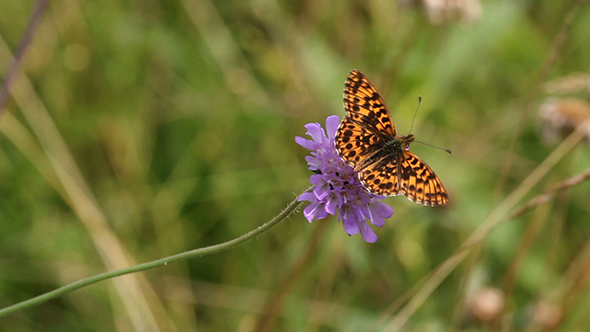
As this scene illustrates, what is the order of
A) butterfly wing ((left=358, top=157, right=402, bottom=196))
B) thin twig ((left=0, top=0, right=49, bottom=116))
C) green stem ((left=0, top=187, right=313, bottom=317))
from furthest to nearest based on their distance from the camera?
thin twig ((left=0, top=0, right=49, bottom=116)) → butterfly wing ((left=358, top=157, right=402, bottom=196)) → green stem ((left=0, top=187, right=313, bottom=317))

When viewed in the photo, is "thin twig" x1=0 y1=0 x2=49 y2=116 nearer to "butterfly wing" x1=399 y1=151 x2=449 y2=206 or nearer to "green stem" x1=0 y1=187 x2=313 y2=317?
"green stem" x1=0 y1=187 x2=313 y2=317

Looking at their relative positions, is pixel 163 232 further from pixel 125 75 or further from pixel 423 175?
pixel 423 175

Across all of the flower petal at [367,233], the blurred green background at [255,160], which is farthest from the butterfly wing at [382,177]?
the blurred green background at [255,160]

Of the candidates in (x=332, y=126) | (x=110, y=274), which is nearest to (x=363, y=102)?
(x=332, y=126)

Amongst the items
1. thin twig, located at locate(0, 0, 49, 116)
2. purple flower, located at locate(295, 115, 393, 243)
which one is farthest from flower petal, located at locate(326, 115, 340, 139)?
thin twig, located at locate(0, 0, 49, 116)

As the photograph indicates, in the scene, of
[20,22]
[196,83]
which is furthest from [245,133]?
[20,22]

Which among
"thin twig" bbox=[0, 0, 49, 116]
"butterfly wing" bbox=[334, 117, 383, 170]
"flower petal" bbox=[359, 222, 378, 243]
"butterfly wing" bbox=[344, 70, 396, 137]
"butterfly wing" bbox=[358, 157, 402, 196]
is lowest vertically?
"flower petal" bbox=[359, 222, 378, 243]

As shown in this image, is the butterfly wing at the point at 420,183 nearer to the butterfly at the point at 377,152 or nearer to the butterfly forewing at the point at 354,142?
the butterfly at the point at 377,152

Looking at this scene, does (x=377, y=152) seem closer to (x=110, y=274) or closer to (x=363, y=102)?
(x=363, y=102)
